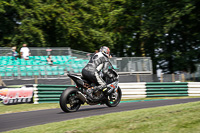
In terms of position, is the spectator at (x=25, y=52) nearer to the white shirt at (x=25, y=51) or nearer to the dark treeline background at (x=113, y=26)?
the white shirt at (x=25, y=51)

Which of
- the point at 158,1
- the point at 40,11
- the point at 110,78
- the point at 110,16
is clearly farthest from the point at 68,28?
the point at 110,78

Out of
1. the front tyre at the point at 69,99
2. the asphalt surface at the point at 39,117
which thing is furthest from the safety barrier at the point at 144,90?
the front tyre at the point at 69,99

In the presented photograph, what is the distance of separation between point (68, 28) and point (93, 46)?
10.6 feet

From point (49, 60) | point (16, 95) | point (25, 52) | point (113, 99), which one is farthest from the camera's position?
point (49, 60)

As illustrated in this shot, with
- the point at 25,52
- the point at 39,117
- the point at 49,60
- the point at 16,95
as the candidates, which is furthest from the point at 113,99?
the point at 25,52

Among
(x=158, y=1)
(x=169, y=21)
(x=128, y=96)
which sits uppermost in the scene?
(x=158, y=1)

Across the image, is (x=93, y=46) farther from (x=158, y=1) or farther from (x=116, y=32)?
(x=158, y=1)

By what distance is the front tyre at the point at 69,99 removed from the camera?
7.83 m

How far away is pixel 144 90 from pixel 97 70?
6.33 meters

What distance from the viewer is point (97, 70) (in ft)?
28.3

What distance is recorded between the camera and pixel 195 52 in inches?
964

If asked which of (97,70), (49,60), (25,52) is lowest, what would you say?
(97,70)

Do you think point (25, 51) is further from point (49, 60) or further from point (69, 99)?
point (69, 99)

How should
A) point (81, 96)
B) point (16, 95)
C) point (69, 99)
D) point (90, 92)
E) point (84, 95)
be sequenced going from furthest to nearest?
point (16, 95), point (90, 92), point (84, 95), point (81, 96), point (69, 99)
